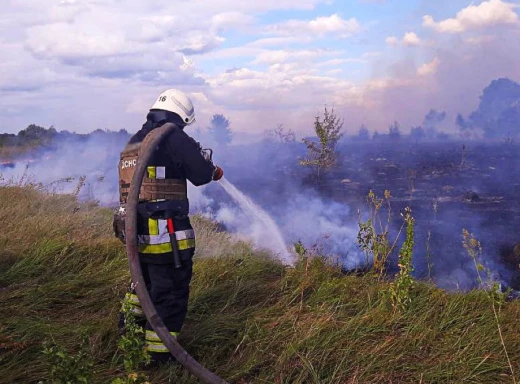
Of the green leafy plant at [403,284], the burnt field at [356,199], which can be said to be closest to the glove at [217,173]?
the green leafy plant at [403,284]

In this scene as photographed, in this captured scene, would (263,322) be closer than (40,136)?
Yes

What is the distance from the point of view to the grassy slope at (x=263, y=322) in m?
3.68

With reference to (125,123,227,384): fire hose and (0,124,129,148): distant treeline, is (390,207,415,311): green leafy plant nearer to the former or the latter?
(125,123,227,384): fire hose

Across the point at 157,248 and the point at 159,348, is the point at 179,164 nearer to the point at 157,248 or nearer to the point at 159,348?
the point at 157,248

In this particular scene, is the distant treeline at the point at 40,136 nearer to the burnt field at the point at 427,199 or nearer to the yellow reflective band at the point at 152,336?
the burnt field at the point at 427,199

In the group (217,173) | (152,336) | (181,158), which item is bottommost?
(152,336)

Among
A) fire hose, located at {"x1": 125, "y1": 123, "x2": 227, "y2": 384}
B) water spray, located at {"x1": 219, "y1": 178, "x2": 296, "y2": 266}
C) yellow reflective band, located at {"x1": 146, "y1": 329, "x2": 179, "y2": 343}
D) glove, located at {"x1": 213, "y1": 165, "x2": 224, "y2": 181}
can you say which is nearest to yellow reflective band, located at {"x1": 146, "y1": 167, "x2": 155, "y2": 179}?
fire hose, located at {"x1": 125, "y1": 123, "x2": 227, "y2": 384}

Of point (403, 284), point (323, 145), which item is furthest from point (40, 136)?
point (403, 284)

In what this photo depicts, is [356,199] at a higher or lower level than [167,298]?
lower

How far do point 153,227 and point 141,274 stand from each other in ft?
1.28

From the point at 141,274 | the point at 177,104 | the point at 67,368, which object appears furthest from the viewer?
the point at 177,104

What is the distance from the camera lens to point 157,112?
4.12m

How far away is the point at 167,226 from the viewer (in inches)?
152

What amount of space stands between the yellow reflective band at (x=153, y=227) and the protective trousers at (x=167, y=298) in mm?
257
